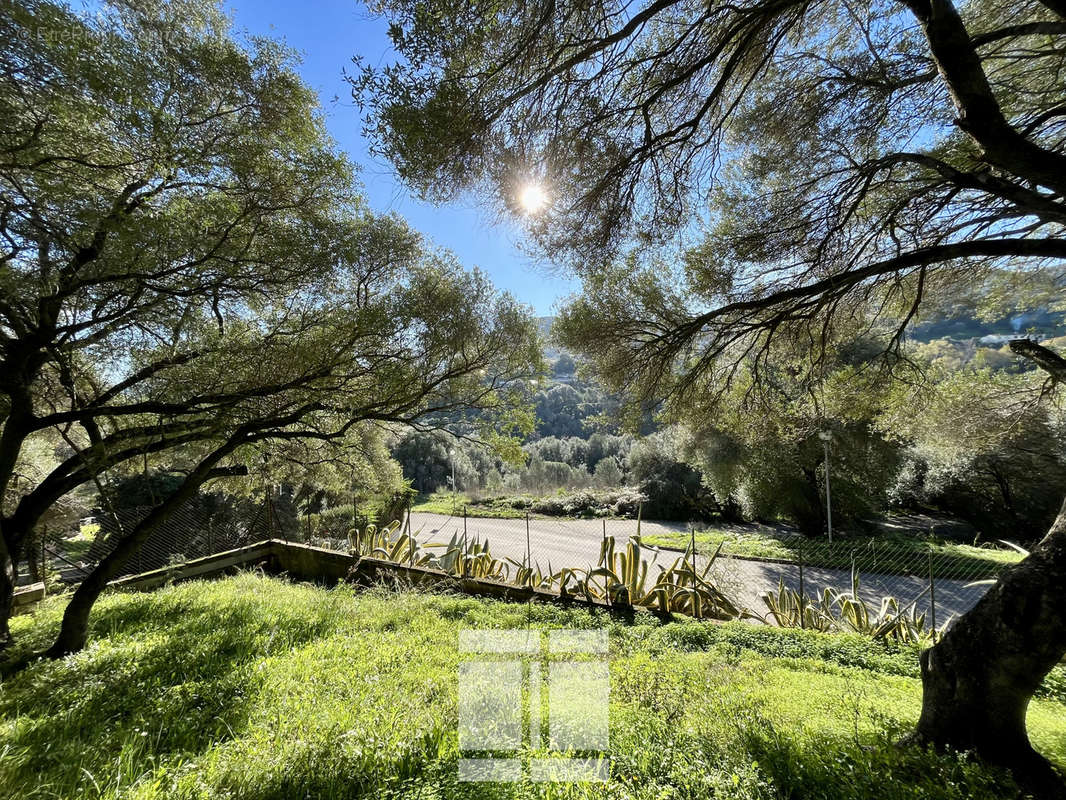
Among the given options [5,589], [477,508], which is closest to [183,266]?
[5,589]

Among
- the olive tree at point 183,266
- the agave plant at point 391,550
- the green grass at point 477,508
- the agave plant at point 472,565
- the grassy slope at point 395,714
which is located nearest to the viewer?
the grassy slope at point 395,714

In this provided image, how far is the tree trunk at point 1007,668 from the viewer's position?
1.65 meters

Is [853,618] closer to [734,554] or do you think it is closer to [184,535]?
[734,554]

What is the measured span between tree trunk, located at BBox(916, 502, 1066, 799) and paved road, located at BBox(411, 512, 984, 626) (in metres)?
2.58

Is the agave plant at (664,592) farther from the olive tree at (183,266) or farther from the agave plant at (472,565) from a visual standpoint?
the olive tree at (183,266)

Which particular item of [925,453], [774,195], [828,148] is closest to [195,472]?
[774,195]

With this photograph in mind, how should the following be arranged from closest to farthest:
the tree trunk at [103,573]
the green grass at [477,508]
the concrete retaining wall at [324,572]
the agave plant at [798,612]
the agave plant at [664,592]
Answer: the tree trunk at [103,573] → the agave plant at [798,612] → the agave plant at [664,592] → the concrete retaining wall at [324,572] → the green grass at [477,508]

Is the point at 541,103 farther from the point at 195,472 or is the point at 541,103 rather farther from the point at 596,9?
the point at 195,472

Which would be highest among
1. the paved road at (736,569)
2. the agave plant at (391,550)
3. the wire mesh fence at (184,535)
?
the agave plant at (391,550)

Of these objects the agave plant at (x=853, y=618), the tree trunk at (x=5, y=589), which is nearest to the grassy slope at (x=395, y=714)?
the tree trunk at (x=5, y=589)

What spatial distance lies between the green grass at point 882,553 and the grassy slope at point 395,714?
4.86 metres

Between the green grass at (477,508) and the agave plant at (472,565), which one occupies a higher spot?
the agave plant at (472,565)

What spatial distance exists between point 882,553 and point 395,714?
40.3ft

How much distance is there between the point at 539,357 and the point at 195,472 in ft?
12.7
